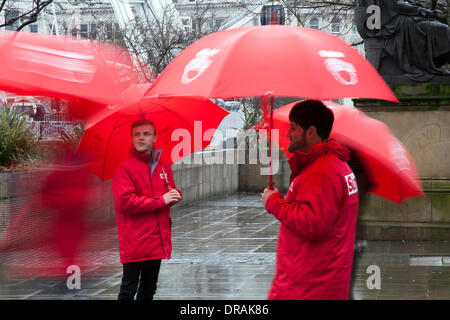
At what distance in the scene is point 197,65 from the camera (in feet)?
14.0

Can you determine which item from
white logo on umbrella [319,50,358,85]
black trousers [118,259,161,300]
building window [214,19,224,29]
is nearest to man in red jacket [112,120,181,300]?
black trousers [118,259,161,300]

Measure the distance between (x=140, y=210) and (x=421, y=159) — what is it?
6624 millimetres

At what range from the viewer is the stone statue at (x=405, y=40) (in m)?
11.0

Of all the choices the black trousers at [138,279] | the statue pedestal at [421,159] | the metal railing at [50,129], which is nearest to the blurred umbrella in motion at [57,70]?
the black trousers at [138,279]

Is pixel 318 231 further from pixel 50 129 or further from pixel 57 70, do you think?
pixel 50 129

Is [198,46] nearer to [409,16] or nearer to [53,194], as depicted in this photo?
[53,194]

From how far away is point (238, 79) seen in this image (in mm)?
4016

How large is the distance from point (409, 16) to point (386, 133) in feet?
22.7

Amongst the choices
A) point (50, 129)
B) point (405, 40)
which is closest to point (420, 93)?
point (405, 40)

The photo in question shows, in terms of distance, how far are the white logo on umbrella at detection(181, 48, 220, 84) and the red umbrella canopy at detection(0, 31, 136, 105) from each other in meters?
0.82

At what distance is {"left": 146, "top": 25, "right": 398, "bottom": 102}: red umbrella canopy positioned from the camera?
397 centimetres

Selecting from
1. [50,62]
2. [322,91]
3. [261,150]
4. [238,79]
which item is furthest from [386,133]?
[261,150]

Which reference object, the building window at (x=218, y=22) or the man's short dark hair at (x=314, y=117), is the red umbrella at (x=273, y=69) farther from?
the building window at (x=218, y=22)

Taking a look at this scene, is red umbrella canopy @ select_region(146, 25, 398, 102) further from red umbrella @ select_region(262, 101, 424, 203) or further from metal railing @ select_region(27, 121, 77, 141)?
metal railing @ select_region(27, 121, 77, 141)
